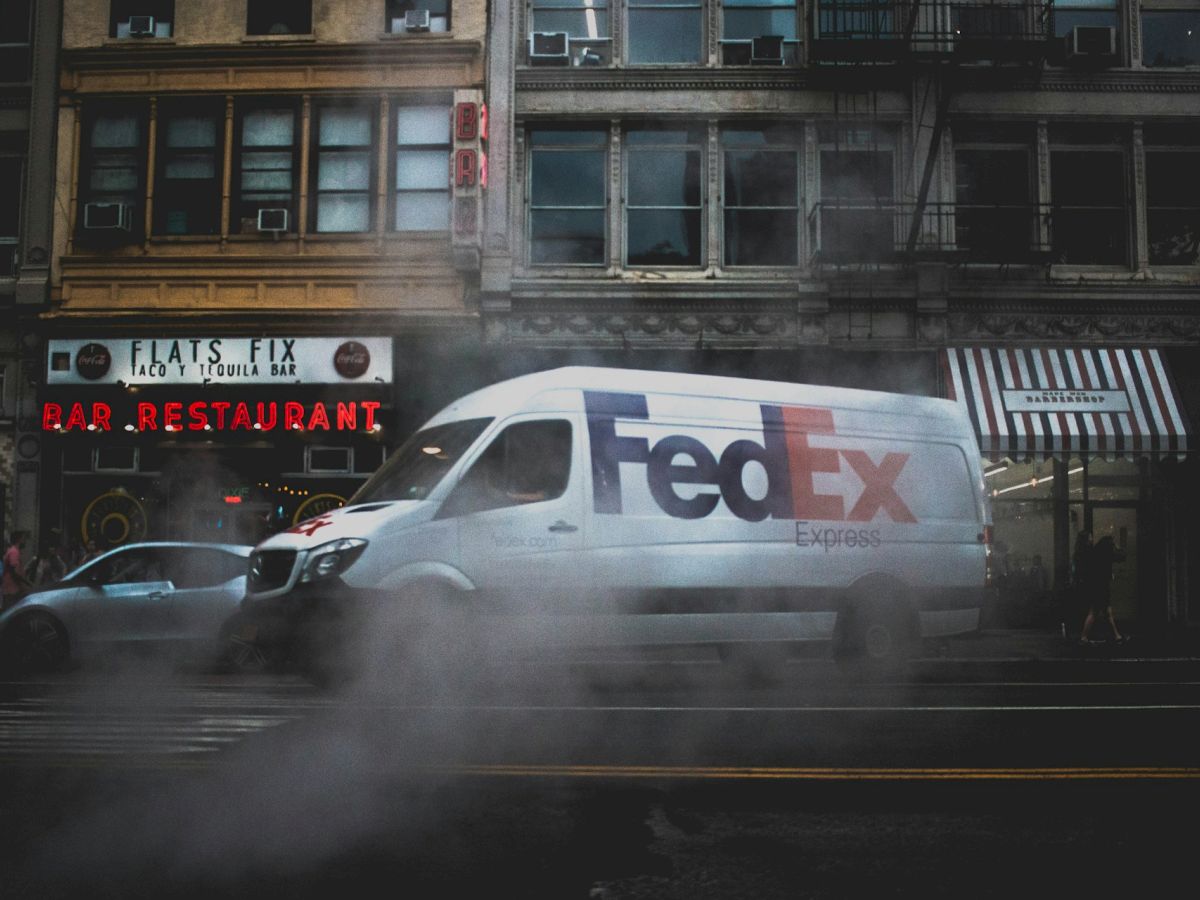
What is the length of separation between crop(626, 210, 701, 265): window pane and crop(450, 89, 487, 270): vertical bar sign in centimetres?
197

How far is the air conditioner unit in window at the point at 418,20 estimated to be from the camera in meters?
13.6

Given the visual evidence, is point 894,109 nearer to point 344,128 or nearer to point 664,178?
point 664,178

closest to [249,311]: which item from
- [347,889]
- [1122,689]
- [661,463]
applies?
[661,463]

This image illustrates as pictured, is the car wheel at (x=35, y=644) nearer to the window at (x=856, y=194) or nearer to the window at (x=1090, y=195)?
Result: the window at (x=856, y=194)

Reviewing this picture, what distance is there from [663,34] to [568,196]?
240 cm

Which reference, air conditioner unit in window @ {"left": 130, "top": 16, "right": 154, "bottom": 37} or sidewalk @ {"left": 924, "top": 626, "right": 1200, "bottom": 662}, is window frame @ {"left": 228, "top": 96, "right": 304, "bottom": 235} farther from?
sidewalk @ {"left": 924, "top": 626, "right": 1200, "bottom": 662}

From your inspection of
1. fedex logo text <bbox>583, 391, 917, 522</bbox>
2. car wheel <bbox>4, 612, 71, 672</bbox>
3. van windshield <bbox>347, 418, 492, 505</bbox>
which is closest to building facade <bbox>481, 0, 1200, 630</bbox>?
fedex logo text <bbox>583, 391, 917, 522</bbox>

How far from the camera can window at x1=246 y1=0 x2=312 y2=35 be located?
13969 millimetres

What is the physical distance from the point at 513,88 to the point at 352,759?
1142cm

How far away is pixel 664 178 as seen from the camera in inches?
550

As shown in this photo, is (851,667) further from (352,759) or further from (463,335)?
(463,335)

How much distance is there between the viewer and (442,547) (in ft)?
18.7

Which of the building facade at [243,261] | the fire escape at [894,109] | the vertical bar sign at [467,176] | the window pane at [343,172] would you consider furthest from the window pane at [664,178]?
the window pane at [343,172]

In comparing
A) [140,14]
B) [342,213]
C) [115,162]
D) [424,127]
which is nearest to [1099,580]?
[424,127]
